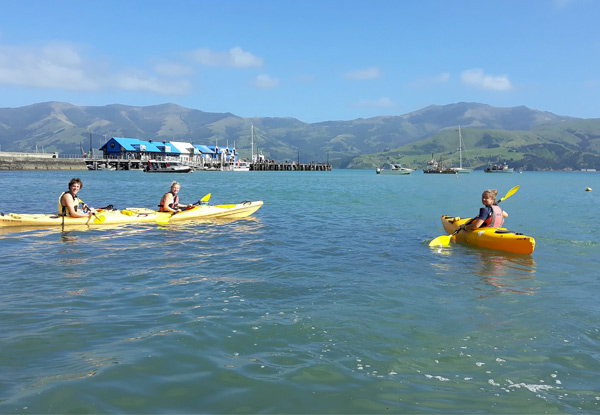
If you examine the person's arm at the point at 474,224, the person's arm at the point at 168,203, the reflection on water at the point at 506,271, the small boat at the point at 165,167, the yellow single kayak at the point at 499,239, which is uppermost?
the small boat at the point at 165,167

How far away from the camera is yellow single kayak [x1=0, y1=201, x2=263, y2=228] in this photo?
16.4 m

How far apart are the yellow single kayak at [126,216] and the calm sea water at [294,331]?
10.5ft

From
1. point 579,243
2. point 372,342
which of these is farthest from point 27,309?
point 579,243

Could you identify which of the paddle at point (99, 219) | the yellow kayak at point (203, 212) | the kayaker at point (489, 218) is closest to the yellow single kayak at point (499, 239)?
the kayaker at point (489, 218)

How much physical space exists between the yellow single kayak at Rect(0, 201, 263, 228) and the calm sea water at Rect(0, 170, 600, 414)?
3189mm

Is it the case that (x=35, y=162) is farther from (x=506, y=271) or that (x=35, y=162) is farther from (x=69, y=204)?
(x=506, y=271)

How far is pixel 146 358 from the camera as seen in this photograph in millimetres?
5656

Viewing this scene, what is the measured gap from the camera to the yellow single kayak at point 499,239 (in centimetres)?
1295

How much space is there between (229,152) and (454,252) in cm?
15027

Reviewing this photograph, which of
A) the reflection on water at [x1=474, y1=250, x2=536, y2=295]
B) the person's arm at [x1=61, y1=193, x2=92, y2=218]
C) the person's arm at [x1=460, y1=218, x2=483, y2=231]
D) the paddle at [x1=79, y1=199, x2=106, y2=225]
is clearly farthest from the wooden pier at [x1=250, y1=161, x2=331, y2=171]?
the reflection on water at [x1=474, y1=250, x2=536, y2=295]

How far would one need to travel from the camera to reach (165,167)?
125750mm

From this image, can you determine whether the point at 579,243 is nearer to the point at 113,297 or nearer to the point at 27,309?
the point at 113,297

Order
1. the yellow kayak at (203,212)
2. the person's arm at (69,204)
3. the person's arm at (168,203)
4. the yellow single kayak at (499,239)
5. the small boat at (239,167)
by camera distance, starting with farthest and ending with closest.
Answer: the small boat at (239,167)
the person's arm at (168,203)
the yellow kayak at (203,212)
the person's arm at (69,204)
the yellow single kayak at (499,239)

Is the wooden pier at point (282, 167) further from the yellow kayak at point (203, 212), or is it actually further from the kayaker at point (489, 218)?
the kayaker at point (489, 218)
